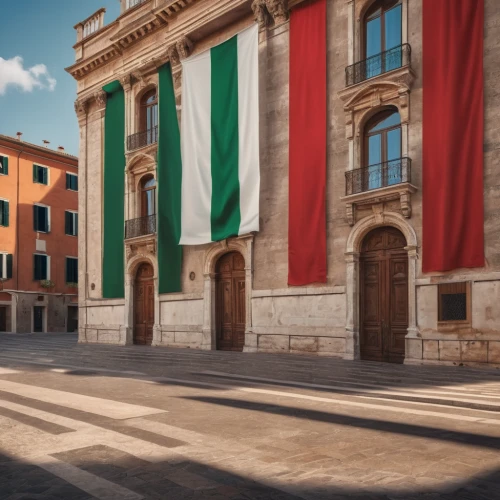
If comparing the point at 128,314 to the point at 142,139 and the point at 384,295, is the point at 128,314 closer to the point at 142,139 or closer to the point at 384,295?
the point at 142,139

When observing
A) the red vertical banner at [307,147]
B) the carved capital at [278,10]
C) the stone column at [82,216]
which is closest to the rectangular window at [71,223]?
the stone column at [82,216]

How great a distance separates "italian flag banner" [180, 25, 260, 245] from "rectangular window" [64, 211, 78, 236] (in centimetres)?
2661

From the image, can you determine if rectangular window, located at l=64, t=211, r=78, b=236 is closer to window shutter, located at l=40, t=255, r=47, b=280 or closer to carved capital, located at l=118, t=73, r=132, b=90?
window shutter, located at l=40, t=255, r=47, b=280

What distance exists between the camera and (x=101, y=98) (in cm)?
2761

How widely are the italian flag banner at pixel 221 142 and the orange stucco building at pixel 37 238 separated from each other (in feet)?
79.5

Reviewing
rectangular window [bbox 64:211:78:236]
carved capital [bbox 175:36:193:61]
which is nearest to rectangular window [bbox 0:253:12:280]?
rectangular window [bbox 64:211:78:236]

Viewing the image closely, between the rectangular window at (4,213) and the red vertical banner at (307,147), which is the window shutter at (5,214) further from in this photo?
the red vertical banner at (307,147)

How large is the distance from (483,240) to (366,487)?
36.2 ft

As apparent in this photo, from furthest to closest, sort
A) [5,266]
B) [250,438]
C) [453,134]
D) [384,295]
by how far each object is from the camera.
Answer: [5,266]
[384,295]
[453,134]
[250,438]

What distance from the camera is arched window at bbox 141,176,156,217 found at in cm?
2499

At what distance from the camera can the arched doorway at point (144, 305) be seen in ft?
81.0

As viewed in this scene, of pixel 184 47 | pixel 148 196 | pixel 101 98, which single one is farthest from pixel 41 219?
pixel 184 47

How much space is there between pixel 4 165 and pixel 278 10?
28786 mm

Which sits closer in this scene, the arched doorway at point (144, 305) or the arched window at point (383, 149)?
the arched window at point (383, 149)
